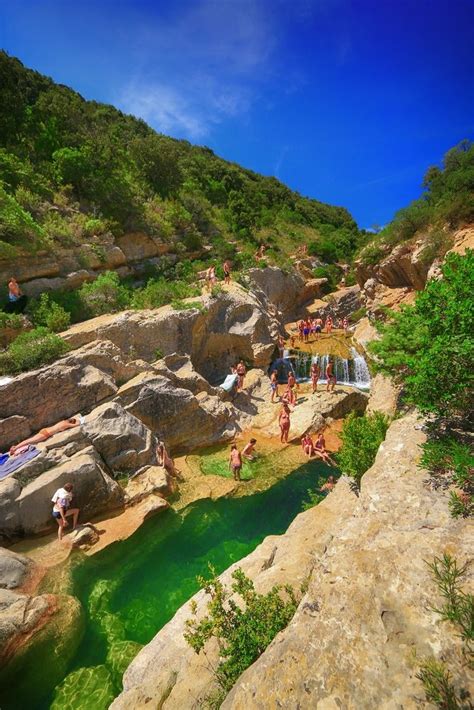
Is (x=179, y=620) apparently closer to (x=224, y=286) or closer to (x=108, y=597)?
(x=108, y=597)

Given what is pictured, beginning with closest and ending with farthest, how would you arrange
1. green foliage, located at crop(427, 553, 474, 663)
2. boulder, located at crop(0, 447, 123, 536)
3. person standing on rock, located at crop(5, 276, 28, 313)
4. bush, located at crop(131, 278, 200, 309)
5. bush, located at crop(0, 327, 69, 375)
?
green foliage, located at crop(427, 553, 474, 663)
boulder, located at crop(0, 447, 123, 536)
bush, located at crop(0, 327, 69, 375)
person standing on rock, located at crop(5, 276, 28, 313)
bush, located at crop(131, 278, 200, 309)

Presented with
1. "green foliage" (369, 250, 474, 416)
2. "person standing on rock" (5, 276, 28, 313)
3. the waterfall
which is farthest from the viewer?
the waterfall

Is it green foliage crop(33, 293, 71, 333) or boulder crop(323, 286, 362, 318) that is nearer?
green foliage crop(33, 293, 71, 333)

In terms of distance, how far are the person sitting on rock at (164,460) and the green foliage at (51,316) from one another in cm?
683

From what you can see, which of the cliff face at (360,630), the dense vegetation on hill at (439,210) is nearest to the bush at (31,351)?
the cliff face at (360,630)

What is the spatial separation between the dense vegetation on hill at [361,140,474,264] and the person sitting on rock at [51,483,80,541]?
20913 millimetres

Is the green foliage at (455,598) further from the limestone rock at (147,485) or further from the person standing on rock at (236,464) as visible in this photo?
the limestone rock at (147,485)

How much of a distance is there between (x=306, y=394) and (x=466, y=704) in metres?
14.5

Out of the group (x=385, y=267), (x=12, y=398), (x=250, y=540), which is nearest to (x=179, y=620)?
(x=250, y=540)

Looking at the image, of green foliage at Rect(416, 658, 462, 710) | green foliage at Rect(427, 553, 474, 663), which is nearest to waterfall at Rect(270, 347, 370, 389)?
green foliage at Rect(427, 553, 474, 663)

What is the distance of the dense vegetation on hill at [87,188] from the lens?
58.2ft

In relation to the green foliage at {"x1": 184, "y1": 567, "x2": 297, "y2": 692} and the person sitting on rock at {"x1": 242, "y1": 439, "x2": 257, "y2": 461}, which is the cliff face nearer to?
the green foliage at {"x1": 184, "y1": 567, "x2": 297, "y2": 692}

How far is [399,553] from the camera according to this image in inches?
154

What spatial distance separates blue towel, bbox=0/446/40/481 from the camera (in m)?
9.46
